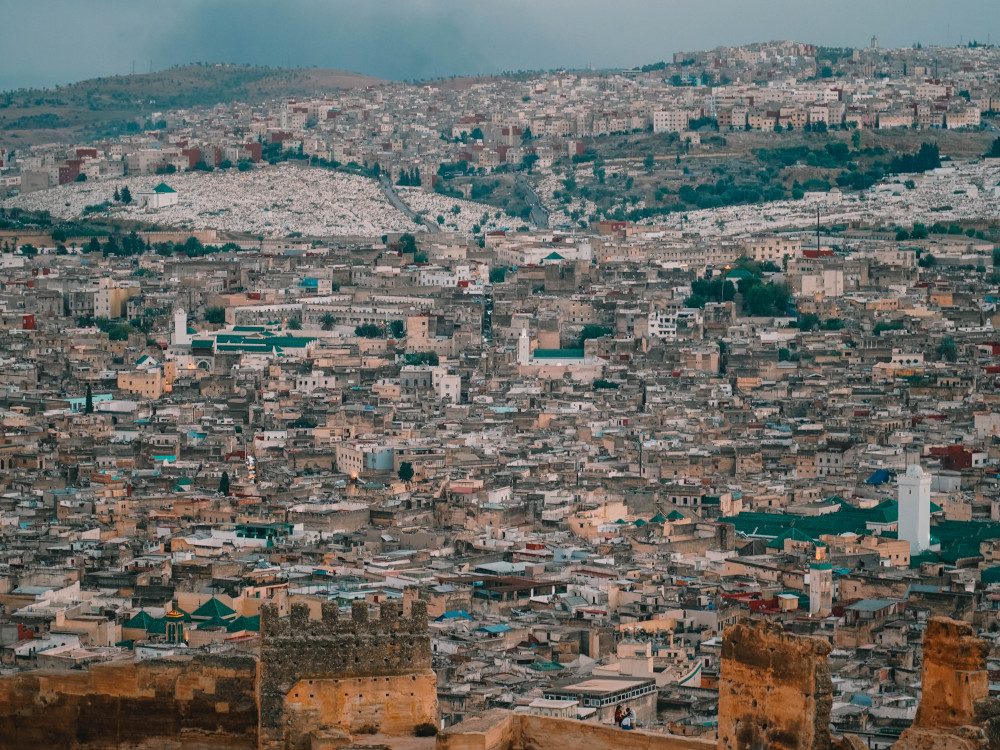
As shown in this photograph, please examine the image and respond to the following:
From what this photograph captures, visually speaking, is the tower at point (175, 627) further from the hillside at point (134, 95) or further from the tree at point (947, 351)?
the hillside at point (134, 95)

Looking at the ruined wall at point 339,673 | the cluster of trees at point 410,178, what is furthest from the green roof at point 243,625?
the cluster of trees at point 410,178

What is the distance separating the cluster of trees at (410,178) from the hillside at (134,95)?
3951 centimetres

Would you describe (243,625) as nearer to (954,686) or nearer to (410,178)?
(954,686)

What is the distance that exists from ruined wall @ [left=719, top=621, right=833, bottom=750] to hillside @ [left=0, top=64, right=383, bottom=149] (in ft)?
449

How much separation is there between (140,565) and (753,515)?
33.0 ft

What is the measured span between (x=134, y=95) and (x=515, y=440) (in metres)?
129

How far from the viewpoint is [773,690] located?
9672 mm

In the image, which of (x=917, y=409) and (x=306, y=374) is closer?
(x=917, y=409)

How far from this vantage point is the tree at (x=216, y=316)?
229 ft

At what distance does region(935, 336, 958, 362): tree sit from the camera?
58.8m

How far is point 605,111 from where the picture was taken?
12750cm

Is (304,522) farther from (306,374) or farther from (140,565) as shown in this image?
(306,374)

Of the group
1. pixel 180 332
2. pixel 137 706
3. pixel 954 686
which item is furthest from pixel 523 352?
pixel 954 686

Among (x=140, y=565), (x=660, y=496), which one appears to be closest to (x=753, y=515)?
(x=660, y=496)
